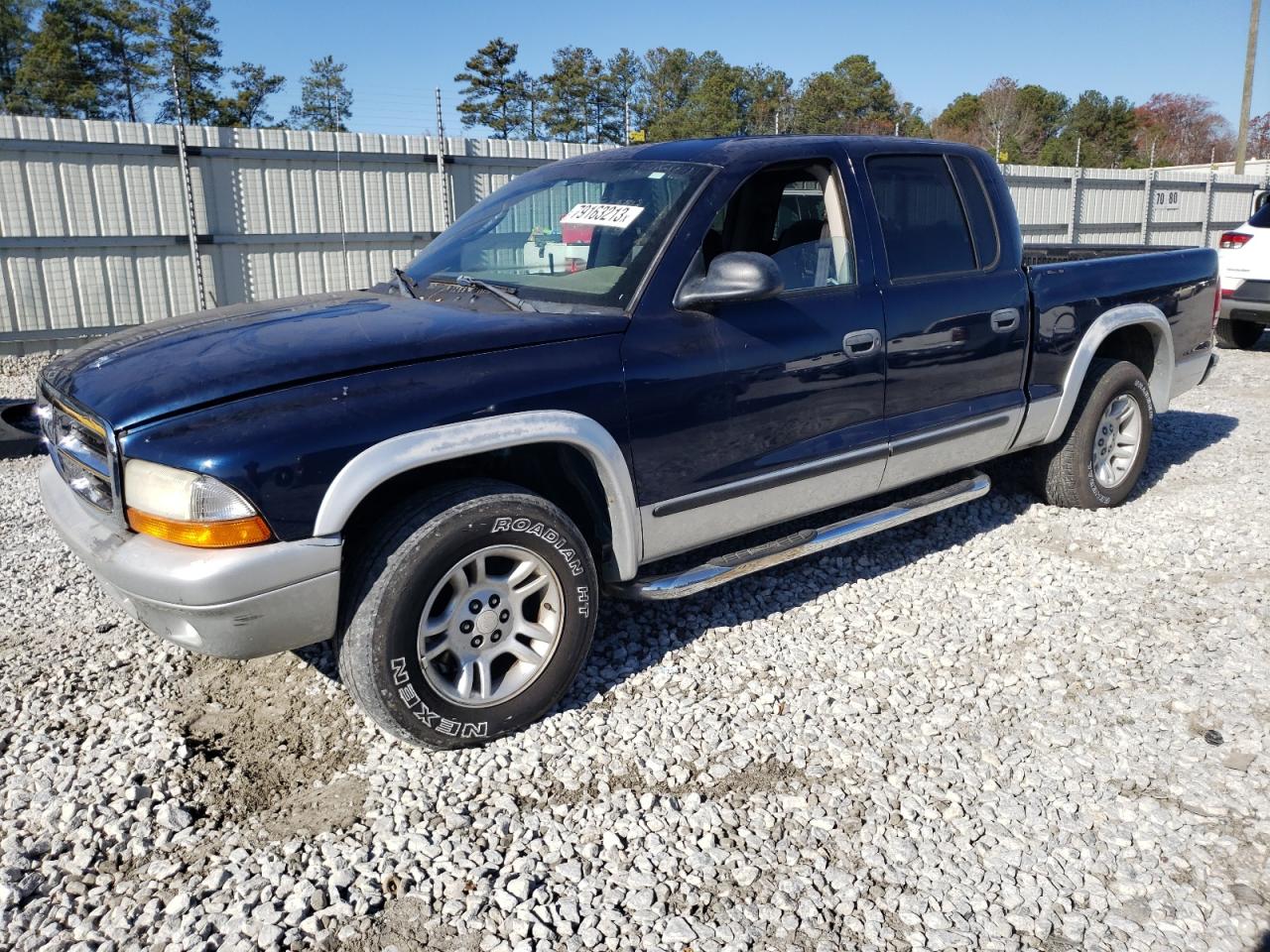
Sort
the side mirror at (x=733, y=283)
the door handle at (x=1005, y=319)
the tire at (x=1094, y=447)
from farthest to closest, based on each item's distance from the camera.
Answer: the tire at (x=1094, y=447), the door handle at (x=1005, y=319), the side mirror at (x=733, y=283)

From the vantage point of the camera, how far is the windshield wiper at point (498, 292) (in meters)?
3.61

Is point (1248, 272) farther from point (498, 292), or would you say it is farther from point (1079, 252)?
point (498, 292)

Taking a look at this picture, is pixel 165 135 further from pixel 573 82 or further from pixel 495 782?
pixel 573 82

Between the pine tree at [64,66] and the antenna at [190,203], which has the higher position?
the pine tree at [64,66]

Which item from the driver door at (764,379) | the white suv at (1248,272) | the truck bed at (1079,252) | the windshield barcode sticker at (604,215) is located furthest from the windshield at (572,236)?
the white suv at (1248,272)

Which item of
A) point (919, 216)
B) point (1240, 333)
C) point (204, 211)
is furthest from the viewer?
point (1240, 333)

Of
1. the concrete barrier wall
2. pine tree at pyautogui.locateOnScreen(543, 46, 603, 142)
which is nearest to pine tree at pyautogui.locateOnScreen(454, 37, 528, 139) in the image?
pine tree at pyautogui.locateOnScreen(543, 46, 603, 142)

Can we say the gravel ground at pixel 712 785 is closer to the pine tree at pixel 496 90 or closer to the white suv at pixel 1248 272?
the white suv at pixel 1248 272

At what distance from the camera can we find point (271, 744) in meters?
3.37

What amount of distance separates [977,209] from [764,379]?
179 centimetres

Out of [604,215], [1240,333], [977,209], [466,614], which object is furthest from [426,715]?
[1240,333]

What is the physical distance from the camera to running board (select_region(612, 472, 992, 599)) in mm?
3650

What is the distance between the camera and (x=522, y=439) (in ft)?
10.3

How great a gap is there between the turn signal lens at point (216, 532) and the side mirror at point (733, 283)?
1618mm
